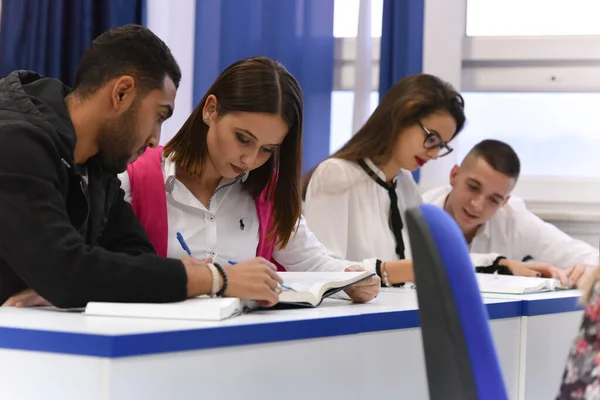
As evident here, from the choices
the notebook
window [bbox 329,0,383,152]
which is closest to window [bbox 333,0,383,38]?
window [bbox 329,0,383,152]

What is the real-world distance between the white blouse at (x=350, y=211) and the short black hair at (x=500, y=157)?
42 cm

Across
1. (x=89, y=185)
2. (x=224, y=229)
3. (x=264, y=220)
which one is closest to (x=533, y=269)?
(x=264, y=220)

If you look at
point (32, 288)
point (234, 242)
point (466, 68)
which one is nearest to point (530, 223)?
point (466, 68)

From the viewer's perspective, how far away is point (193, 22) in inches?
139

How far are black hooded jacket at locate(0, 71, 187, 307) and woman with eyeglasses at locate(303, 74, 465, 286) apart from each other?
1.23 m

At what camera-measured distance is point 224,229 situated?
211 centimetres

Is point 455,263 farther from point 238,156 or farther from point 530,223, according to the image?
point 530,223

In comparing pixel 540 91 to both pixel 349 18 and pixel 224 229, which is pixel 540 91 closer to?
pixel 349 18

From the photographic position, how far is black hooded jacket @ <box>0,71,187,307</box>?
51.8 inches

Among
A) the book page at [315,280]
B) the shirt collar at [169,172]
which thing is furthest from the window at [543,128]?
the book page at [315,280]

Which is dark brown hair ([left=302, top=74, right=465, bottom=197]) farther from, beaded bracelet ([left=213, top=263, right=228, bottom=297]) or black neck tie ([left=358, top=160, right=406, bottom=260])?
beaded bracelet ([left=213, top=263, right=228, bottom=297])

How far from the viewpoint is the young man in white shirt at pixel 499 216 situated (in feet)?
9.57

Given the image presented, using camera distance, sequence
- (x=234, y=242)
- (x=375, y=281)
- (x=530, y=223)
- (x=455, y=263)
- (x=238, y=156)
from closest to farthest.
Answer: (x=455, y=263) < (x=375, y=281) < (x=238, y=156) < (x=234, y=242) < (x=530, y=223)

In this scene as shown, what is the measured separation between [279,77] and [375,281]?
54cm
